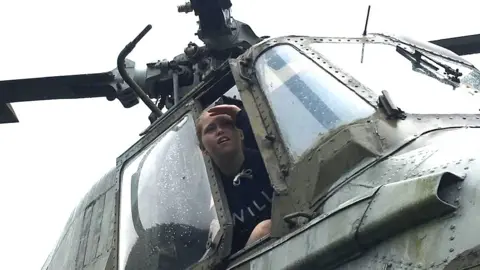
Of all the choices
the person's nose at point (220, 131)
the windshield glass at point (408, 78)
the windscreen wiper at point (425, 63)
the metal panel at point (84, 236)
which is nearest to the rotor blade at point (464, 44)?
the windshield glass at point (408, 78)

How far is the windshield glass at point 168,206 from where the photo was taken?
440 cm

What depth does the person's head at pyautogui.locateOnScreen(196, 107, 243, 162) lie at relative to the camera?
447cm

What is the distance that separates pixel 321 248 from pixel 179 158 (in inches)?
74.1

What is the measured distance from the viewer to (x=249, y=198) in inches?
173

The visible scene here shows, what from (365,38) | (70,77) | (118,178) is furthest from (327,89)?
(70,77)

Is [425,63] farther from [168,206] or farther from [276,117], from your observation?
[168,206]

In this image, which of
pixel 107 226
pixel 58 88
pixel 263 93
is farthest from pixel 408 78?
pixel 58 88

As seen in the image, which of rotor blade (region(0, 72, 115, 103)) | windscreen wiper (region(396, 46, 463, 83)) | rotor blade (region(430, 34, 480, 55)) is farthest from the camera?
rotor blade (region(0, 72, 115, 103))

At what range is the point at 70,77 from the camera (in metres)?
6.64

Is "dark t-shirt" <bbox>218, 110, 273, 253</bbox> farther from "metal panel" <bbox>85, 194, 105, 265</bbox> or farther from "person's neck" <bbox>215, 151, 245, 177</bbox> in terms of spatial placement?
"metal panel" <bbox>85, 194, 105, 265</bbox>

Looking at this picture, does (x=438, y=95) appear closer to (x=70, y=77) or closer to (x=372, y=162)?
(x=372, y=162)

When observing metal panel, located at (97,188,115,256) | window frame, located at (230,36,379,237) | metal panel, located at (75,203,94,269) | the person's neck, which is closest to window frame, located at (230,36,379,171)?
window frame, located at (230,36,379,237)

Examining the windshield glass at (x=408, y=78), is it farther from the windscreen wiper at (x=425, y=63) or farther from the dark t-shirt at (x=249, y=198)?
the dark t-shirt at (x=249, y=198)

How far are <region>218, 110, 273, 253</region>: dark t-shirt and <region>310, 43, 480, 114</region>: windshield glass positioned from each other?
0.72 meters
